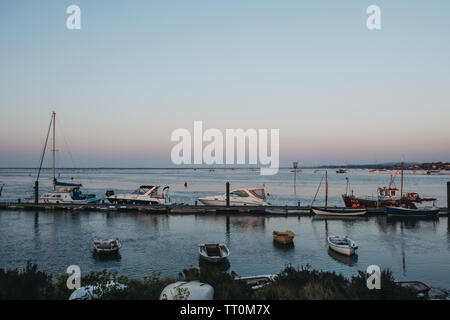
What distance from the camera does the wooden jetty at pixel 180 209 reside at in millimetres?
42053

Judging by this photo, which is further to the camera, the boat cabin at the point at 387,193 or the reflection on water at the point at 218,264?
the boat cabin at the point at 387,193

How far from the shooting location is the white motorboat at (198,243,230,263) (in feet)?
71.1

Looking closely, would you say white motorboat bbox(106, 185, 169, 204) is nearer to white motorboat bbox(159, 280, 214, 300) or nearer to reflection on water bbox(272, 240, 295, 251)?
reflection on water bbox(272, 240, 295, 251)

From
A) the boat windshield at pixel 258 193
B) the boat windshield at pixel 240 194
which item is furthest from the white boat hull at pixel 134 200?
the boat windshield at pixel 258 193

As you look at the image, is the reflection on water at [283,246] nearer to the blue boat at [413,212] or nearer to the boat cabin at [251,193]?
the boat cabin at [251,193]

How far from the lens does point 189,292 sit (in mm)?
8789

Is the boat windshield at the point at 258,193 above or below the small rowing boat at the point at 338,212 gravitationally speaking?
above

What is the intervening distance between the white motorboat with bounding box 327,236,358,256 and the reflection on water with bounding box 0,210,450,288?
0.43 m

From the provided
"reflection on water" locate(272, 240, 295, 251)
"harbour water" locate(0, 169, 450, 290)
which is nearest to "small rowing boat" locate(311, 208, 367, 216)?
"harbour water" locate(0, 169, 450, 290)

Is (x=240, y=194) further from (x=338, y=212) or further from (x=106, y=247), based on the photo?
(x=106, y=247)

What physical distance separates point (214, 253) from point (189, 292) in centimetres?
1467

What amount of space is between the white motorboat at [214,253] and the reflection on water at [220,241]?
1.81ft

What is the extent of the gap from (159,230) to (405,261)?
21.4 metres

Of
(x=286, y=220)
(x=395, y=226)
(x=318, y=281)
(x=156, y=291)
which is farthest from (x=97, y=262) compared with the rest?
(x=395, y=226)
